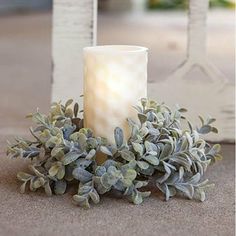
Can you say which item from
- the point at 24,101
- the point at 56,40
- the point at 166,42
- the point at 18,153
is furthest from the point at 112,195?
the point at 166,42

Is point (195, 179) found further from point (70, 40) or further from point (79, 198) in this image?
point (70, 40)

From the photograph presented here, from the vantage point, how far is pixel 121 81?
83cm

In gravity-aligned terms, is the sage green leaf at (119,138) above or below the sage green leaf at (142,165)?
above

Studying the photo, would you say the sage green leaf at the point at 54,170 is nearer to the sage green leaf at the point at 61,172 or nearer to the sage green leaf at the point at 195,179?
the sage green leaf at the point at 61,172

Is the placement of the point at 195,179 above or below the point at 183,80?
below

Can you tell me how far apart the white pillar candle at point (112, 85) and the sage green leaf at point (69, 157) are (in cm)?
8

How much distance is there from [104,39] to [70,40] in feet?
5.34

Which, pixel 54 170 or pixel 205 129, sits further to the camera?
pixel 205 129

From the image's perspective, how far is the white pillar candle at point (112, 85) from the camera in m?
0.82

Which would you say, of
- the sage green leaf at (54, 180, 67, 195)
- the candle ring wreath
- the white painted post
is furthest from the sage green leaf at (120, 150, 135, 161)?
the white painted post

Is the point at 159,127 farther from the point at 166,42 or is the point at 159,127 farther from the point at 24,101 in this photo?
the point at 166,42

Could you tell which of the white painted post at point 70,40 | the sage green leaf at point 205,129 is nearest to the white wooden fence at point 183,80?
the white painted post at point 70,40

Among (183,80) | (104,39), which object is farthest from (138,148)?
(104,39)

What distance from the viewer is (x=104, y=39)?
2740mm
